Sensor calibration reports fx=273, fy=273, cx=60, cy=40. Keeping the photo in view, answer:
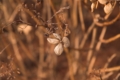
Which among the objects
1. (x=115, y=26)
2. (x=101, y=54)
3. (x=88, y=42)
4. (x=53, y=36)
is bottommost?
(x=53, y=36)

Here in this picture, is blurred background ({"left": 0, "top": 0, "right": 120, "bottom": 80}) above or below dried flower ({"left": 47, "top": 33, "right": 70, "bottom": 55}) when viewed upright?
above

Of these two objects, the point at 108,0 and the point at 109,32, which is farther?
the point at 109,32

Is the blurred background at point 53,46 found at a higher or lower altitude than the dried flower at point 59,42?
higher

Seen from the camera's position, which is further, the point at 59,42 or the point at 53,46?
the point at 53,46

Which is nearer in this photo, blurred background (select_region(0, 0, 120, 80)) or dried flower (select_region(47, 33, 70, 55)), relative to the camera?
dried flower (select_region(47, 33, 70, 55))

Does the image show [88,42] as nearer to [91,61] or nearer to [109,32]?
[109,32]

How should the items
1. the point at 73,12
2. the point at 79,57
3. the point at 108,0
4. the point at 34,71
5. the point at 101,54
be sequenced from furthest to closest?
the point at 101,54
the point at 34,71
the point at 79,57
the point at 73,12
the point at 108,0

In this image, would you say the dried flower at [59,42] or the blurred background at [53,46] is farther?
the blurred background at [53,46]

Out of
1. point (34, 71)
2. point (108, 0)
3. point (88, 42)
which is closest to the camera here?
point (108, 0)

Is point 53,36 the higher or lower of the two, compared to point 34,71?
lower

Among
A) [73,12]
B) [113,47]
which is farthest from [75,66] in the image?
[113,47]

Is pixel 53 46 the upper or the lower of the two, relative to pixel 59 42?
upper
